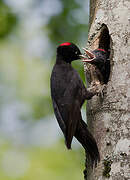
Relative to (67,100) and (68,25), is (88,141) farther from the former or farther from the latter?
(68,25)

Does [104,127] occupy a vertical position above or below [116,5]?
below

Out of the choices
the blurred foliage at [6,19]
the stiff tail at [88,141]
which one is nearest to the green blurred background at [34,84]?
the blurred foliage at [6,19]

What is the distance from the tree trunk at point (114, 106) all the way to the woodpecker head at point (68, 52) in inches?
20.9

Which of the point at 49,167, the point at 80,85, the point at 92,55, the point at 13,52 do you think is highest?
the point at 92,55

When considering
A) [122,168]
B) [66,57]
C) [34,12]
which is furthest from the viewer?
[34,12]

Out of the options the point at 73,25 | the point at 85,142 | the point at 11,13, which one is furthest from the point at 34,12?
the point at 85,142

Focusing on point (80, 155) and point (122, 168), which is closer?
point (122, 168)

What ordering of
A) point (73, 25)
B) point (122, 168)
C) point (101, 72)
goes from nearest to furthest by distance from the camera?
point (122, 168)
point (101, 72)
point (73, 25)

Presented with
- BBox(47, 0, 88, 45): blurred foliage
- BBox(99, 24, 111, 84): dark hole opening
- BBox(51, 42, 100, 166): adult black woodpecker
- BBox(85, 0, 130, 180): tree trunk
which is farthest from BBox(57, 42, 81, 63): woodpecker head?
BBox(47, 0, 88, 45): blurred foliage

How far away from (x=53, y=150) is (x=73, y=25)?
8.87 ft

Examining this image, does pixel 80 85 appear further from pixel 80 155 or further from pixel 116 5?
pixel 80 155

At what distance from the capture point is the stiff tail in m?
3.50

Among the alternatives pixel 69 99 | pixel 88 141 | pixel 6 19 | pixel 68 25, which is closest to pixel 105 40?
pixel 69 99

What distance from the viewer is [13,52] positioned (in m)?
8.88
